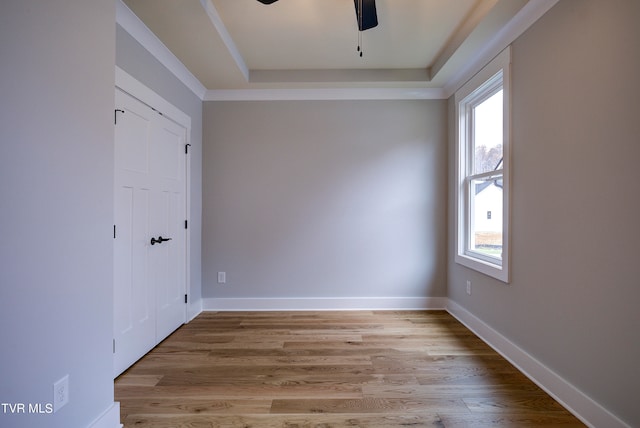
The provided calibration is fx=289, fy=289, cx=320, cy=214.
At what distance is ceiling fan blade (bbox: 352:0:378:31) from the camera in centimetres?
188

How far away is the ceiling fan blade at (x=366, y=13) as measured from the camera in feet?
6.17

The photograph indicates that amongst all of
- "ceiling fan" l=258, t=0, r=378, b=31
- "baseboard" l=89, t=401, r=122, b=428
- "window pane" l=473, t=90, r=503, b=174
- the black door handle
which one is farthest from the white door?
"window pane" l=473, t=90, r=503, b=174

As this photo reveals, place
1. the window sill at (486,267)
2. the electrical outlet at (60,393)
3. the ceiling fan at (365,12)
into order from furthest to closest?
the window sill at (486,267) < the ceiling fan at (365,12) < the electrical outlet at (60,393)

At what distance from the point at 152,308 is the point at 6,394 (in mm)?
1456

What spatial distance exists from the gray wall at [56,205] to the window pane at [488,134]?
9.22 feet

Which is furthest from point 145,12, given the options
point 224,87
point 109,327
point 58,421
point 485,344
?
point 485,344

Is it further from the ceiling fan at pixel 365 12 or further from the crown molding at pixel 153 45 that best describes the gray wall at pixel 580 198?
the crown molding at pixel 153 45

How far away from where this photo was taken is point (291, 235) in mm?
3359

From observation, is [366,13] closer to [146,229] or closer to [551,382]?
[146,229]

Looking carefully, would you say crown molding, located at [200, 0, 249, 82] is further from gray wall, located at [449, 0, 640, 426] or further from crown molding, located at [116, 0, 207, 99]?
gray wall, located at [449, 0, 640, 426]

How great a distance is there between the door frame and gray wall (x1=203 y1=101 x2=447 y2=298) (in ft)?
1.07

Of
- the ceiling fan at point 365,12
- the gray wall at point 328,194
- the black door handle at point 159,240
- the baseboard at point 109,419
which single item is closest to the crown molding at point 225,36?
the gray wall at point 328,194

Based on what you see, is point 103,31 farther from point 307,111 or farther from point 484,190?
point 484,190

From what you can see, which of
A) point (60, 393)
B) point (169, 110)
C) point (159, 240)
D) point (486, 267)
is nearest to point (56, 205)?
point (60, 393)
